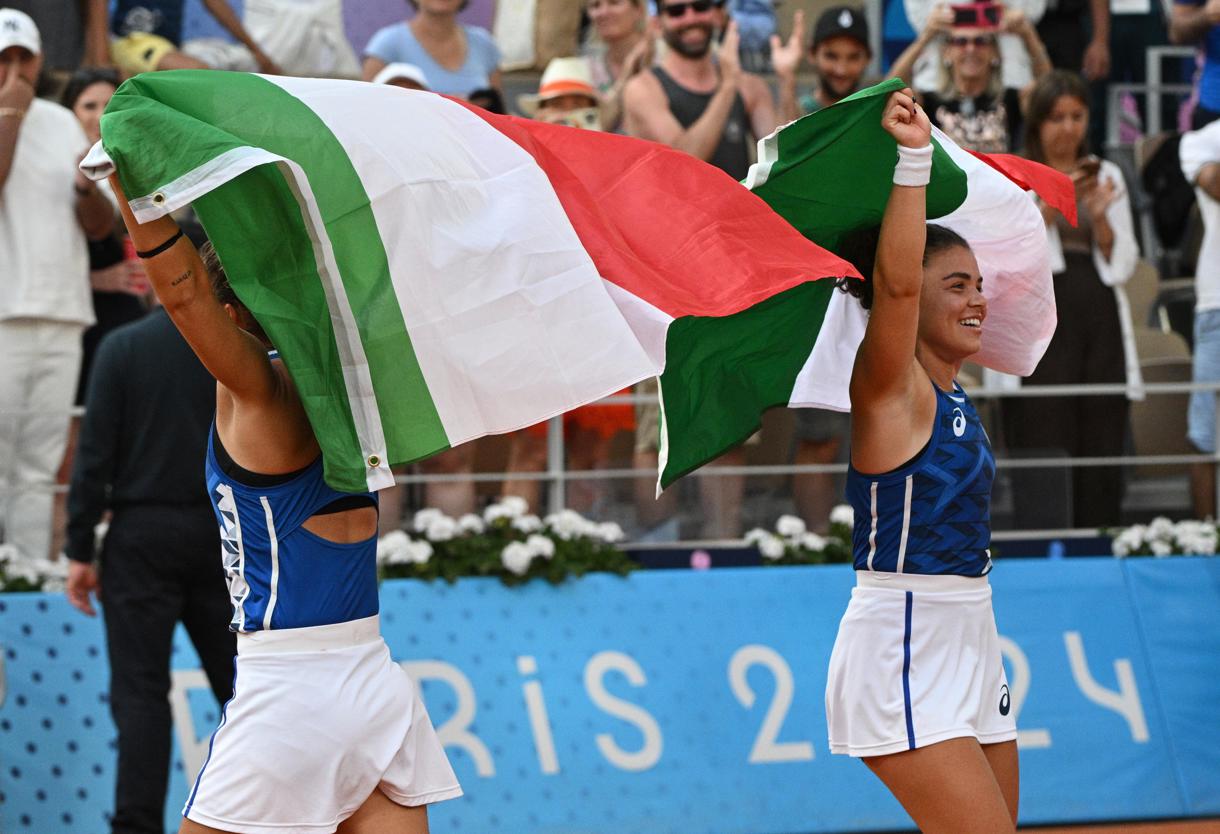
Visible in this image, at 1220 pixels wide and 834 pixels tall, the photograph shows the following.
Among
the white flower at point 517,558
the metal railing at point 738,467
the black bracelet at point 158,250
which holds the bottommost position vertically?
the white flower at point 517,558

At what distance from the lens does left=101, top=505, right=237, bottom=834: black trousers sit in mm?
6211

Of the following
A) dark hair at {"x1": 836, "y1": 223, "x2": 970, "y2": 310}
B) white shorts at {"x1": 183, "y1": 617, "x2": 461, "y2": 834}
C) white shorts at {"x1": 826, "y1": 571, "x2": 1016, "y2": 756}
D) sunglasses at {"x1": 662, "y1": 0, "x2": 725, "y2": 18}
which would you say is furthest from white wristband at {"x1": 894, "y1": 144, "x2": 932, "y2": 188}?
sunglasses at {"x1": 662, "y1": 0, "x2": 725, "y2": 18}

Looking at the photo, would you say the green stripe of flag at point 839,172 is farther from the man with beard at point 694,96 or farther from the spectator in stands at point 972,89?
the spectator in stands at point 972,89

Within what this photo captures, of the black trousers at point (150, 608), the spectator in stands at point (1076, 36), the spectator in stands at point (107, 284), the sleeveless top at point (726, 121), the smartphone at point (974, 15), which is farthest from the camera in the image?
the spectator in stands at point (1076, 36)

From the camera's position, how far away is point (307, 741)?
12.4ft

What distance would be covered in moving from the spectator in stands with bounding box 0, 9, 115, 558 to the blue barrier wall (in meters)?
0.63

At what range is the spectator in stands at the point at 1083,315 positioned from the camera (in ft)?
26.7

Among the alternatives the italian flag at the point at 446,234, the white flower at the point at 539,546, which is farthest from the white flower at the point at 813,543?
the italian flag at the point at 446,234

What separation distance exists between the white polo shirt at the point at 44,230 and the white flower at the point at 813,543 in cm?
338

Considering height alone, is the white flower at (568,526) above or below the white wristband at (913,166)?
below

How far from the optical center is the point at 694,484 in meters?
7.74

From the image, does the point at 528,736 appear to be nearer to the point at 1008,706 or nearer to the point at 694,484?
the point at 694,484

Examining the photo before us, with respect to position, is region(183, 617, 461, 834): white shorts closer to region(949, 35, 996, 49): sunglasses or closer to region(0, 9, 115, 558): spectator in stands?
region(0, 9, 115, 558): spectator in stands

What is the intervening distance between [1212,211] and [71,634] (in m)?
5.73
